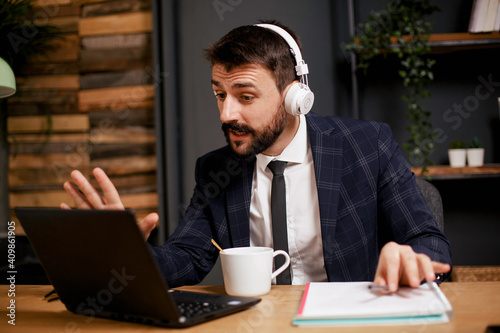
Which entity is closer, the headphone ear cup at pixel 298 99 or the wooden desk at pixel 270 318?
the wooden desk at pixel 270 318

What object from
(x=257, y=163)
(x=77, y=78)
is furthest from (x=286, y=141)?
(x=77, y=78)

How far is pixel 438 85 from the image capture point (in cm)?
264

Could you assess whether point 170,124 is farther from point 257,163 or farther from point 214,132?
point 257,163

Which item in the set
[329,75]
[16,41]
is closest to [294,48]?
[329,75]

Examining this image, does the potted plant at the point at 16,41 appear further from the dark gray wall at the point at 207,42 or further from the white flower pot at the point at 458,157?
the white flower pot at the point at 458,157

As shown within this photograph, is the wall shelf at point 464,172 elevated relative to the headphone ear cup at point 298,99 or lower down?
lower down

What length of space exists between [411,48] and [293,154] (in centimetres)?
113

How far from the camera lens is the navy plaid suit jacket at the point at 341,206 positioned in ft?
4.78

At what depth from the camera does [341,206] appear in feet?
4.95

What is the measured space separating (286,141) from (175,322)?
0.91 metres

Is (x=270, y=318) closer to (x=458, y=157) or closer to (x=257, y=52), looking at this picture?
(x=257, y=52)

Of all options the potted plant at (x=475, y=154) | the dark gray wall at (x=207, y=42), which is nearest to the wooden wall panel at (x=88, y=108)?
the dark gray wall at (x=207, y=42)

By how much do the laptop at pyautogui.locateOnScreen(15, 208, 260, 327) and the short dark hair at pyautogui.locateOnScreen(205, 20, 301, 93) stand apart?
78 centimetres

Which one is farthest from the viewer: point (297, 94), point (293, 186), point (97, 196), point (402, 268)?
point (293, 186)
